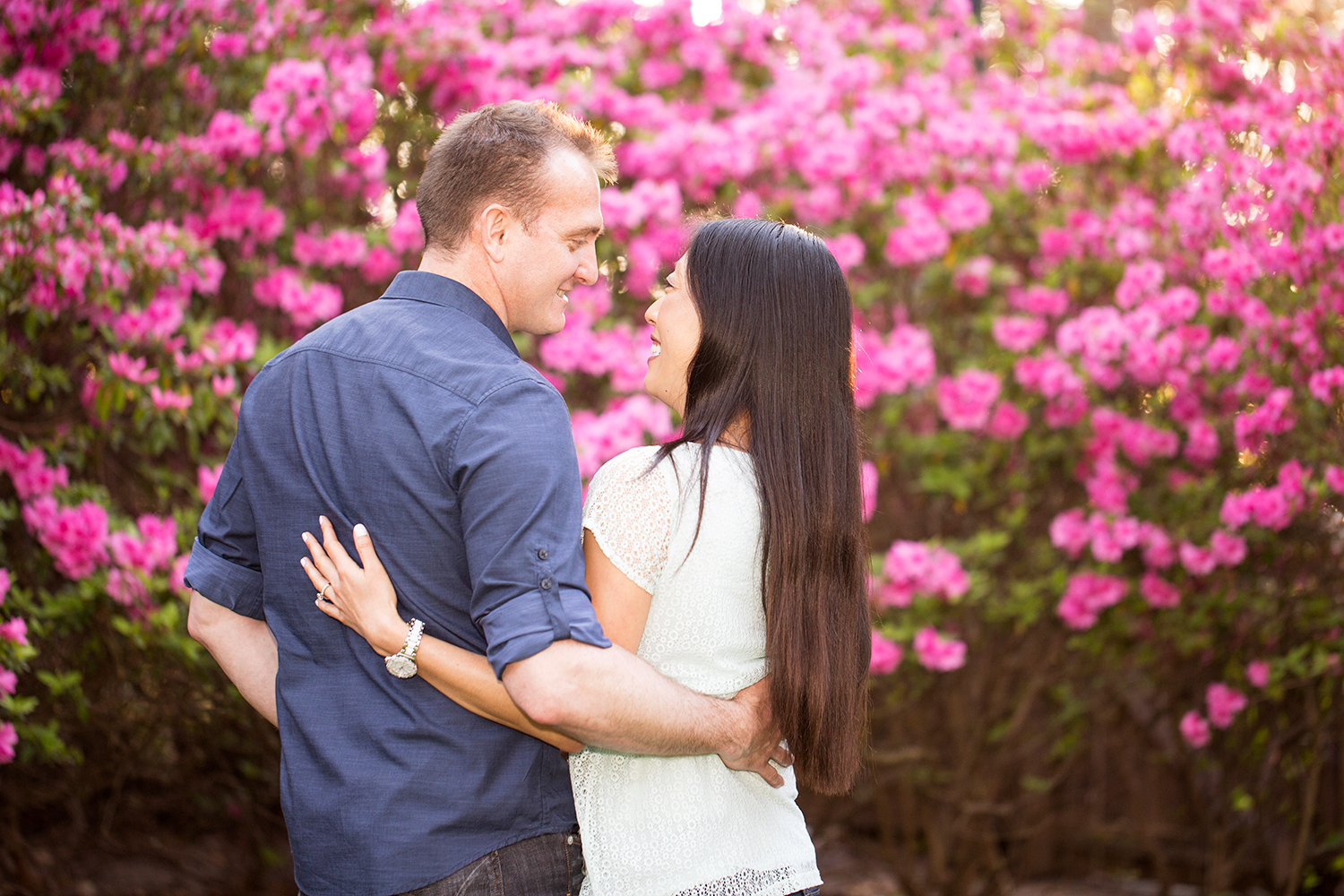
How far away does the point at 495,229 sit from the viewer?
1607 millimetres

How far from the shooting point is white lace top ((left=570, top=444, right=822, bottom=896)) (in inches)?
59.3

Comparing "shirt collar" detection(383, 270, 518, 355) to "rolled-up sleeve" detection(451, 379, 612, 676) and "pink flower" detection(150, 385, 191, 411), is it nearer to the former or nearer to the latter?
"rolled-up sleeve" detection(451, 379, 612, 676)

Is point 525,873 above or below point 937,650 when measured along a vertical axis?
above

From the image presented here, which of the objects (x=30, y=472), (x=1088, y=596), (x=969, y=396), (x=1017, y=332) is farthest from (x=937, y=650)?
(x=30, y=472)

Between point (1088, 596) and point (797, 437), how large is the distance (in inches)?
94.5

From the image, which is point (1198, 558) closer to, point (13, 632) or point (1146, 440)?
point (1146, 440)

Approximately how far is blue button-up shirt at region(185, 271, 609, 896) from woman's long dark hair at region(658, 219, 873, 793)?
11.6 inches

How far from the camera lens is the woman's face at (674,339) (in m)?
1.68

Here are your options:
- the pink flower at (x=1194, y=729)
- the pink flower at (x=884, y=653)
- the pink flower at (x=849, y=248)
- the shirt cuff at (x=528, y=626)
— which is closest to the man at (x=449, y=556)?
the shirt cuff at (x=528, y=626)

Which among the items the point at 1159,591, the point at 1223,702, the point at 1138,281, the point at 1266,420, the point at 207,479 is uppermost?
the point at 207,479

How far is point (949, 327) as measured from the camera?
4047 mm

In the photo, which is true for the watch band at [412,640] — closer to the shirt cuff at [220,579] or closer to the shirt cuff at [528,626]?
the shirt cuff at [528,626]

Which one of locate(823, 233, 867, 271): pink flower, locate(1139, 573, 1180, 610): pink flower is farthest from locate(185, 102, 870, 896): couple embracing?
locate(1139, 573, 1180, 610): pink flower

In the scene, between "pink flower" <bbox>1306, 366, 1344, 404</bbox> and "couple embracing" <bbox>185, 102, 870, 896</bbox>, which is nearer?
"couple embracing" <bbox>185, 102, 870, 896</bbox>
